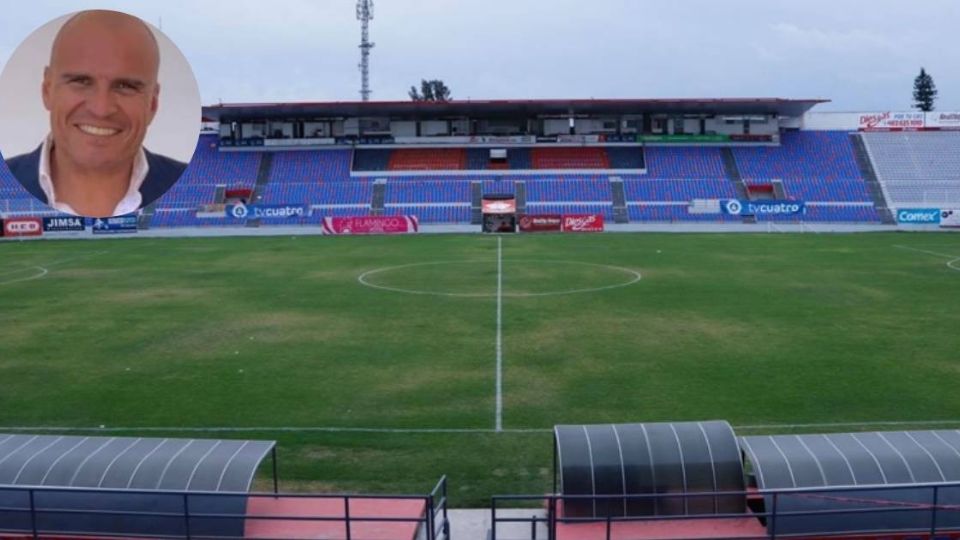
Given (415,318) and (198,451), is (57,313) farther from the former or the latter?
(198,451)

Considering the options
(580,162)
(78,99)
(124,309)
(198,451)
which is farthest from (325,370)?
(580,162)

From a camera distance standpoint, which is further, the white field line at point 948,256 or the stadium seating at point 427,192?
the stadium seating at point 427,192

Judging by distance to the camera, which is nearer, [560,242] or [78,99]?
[78,99]

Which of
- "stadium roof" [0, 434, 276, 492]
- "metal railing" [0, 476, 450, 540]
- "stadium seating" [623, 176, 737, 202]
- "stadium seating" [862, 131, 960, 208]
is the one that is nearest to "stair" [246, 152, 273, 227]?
"stadium seating" [623, 176, 737, 202]

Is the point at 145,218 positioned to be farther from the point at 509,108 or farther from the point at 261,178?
the point at 509,108

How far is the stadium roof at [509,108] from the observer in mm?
77375

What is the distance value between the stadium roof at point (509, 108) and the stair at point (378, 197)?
646 centimetres

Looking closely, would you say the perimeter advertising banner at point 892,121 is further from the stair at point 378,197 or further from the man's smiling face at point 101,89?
the man's smiling face at point 101,89

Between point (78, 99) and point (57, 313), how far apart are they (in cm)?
1632

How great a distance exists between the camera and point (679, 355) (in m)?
23.6

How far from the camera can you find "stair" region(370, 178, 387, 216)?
73287mm

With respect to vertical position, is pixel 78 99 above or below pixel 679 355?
above

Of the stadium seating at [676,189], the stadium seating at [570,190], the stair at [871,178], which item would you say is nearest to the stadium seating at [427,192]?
the stadium seating at [570,190]

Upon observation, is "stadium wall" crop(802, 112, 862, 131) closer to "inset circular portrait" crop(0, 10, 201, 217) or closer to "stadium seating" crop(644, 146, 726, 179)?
"stadium seating" crop(644, 146, 726, 179)
